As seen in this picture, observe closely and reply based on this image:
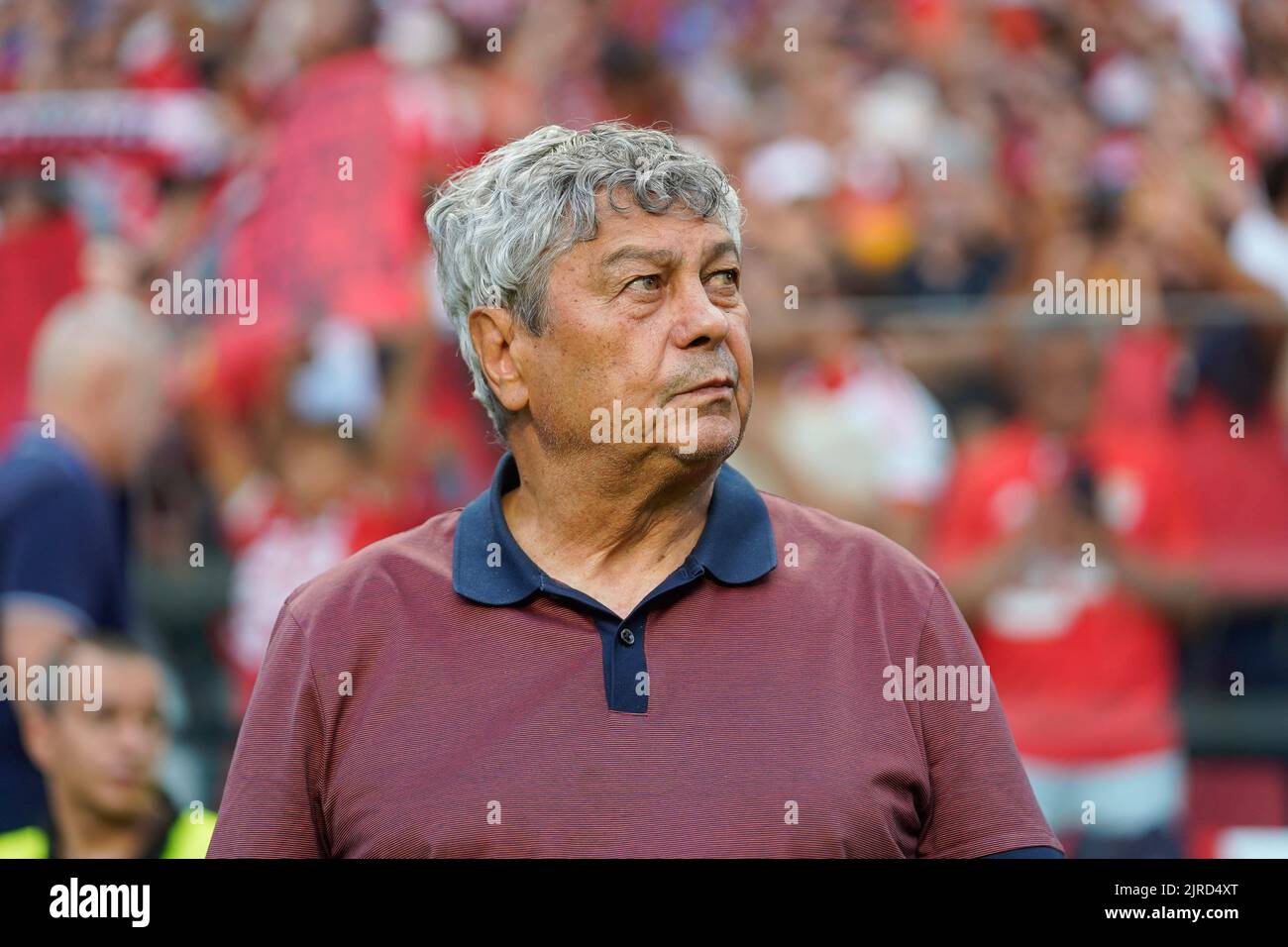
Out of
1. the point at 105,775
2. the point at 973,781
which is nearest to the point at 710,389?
the point at 973,781

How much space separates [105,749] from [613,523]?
206 centimetres

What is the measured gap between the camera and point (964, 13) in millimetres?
5453

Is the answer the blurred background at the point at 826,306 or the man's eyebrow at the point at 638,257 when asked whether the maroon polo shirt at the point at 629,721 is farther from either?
the blurred background at the point at 826,306

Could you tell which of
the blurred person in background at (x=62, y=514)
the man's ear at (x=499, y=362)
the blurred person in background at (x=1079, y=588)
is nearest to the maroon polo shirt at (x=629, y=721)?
the man's ear at (x=499, y=362)

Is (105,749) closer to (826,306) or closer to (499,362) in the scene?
(499,362)

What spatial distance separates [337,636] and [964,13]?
412 cm

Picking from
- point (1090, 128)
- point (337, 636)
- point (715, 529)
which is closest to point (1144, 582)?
point (1090, 128)

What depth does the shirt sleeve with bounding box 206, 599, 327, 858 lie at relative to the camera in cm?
192

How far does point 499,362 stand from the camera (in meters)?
2.16

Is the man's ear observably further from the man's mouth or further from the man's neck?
the man's mouth

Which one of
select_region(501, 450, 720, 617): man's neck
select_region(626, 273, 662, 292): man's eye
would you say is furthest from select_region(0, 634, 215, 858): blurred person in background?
select_region(626, 273, 662, 292): man's eye

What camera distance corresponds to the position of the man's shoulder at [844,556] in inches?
79.3

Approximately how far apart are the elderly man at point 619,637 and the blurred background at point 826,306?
6.81 ft

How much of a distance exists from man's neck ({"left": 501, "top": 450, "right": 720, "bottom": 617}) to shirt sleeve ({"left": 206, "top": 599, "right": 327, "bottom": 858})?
0.34 m
